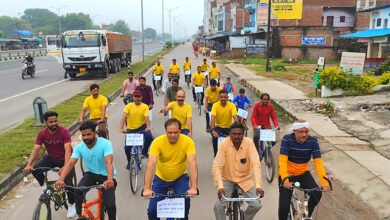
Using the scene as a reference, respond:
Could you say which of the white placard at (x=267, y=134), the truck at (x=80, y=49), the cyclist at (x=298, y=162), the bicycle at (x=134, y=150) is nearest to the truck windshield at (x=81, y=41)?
the truck at (x=80, y=49)

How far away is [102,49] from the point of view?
21.3 metres

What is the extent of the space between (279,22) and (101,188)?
43.7 meters

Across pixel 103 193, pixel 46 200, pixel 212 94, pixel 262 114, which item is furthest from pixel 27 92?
pixel 103 193

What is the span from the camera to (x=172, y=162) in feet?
13.6

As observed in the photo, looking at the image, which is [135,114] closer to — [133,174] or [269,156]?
[133,174]

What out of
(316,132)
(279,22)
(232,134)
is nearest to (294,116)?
(316,132)

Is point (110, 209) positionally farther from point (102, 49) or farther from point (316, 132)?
point (102, 49)

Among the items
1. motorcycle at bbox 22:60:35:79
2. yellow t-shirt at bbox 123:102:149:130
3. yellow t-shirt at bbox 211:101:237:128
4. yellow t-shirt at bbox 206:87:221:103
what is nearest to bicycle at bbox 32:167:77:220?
yellow t-shirt at bbox 123:102:149:130

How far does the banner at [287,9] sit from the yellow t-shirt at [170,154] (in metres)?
40.6

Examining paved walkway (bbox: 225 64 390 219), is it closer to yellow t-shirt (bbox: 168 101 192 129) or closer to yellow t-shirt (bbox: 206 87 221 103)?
yellow t-shirt (bbox: 206 87 221 103)

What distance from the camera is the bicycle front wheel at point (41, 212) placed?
411 centimetres

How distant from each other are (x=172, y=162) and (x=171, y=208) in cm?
67

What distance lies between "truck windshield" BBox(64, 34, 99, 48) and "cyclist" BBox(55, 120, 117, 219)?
59.6ft

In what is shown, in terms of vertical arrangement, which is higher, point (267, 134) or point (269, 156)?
point (267, 134)
